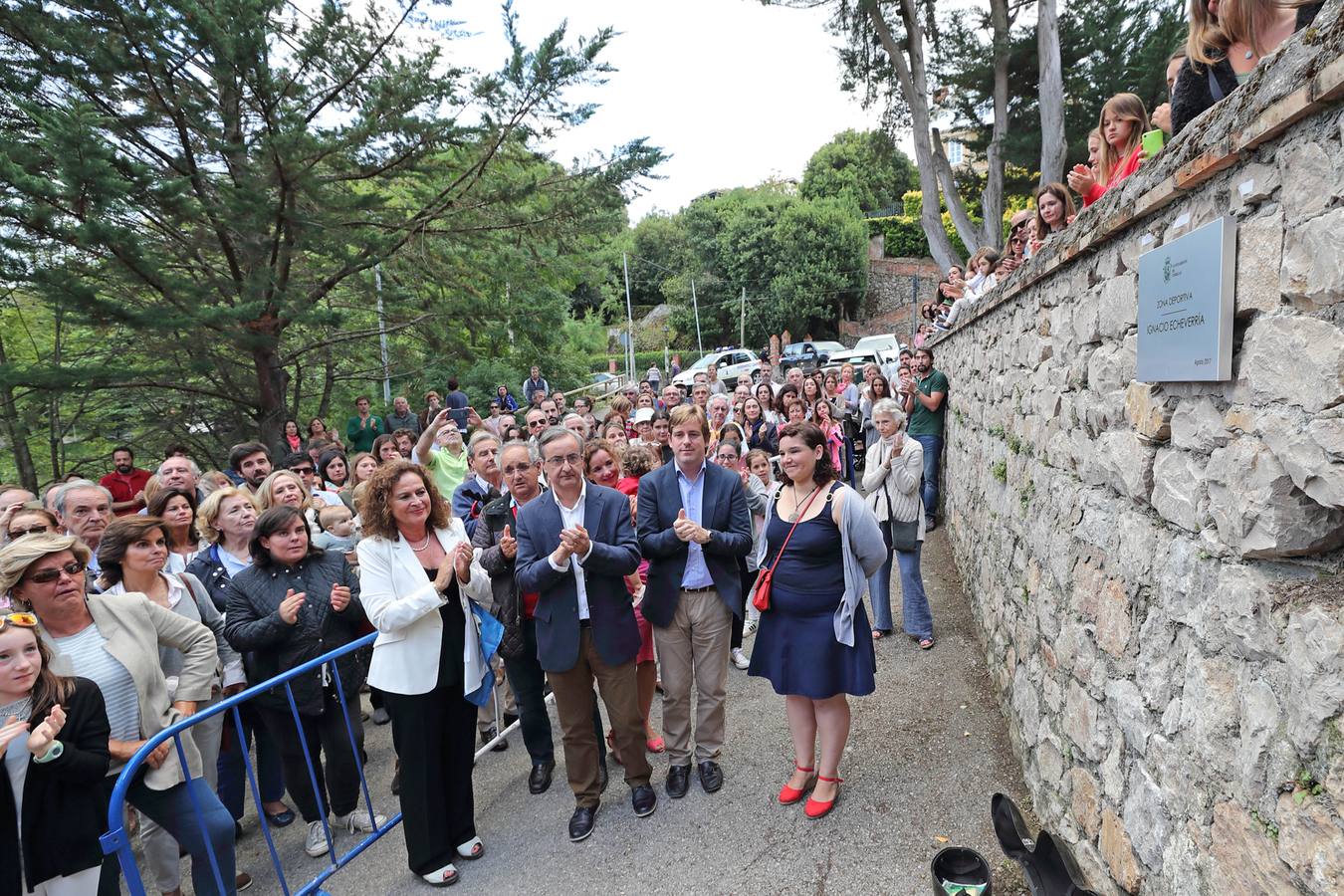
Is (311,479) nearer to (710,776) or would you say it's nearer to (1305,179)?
(710,776)

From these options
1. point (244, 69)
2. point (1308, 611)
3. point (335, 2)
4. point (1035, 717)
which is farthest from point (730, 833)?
point (335, 2)

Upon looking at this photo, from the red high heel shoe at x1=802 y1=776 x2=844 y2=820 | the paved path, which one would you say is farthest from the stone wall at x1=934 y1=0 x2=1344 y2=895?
the red high heel shoe at x1=802 y1=776 x2=844 y2=820

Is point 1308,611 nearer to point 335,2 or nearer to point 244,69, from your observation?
point 244,69

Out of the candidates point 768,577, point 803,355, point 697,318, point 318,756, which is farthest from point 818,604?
point 697,318

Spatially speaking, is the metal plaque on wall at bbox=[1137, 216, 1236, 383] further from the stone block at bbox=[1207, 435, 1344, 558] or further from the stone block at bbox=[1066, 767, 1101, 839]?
the stone block at bbox=[1066, 767, 1101, 839]

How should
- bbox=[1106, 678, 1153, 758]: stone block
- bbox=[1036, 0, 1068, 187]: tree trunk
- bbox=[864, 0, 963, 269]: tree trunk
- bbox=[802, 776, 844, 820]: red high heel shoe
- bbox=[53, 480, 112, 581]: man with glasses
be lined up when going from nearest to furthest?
bbox=[1106, 678, 1153, 758]: stone block
bbox=[802, 776, 844, 820]: red high heel shoe
bbox=[53, 480, 112, 581]: man with glasses
bbox=[1036, 0, 1068, 187]: tree trunk
bbox=[864, 0, 963, 269]: tree trunk

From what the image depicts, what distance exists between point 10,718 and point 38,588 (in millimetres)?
519

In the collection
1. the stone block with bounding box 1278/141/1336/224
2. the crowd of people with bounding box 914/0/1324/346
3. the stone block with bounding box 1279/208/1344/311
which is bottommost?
the stone block with bounding box 1279/208/1344/311

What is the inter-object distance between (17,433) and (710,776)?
33.2ft

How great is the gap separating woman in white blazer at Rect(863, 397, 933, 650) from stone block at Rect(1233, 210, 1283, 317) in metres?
3.64

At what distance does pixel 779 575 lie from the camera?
145 inches

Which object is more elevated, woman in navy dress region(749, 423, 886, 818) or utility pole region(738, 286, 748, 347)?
utility pole region(738, 286, 748, 347)

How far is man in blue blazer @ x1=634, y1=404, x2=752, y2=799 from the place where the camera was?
12.9 ft

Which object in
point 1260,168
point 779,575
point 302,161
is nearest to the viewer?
point 1260,168
